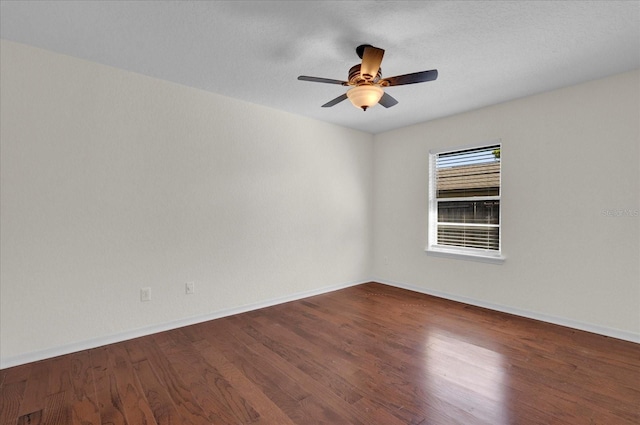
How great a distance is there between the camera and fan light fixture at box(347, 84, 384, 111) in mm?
2277

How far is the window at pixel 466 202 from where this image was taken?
3.87 meters

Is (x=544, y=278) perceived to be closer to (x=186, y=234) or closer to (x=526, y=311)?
(x=526, y=311)

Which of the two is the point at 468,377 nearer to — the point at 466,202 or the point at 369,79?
the point at 369,79

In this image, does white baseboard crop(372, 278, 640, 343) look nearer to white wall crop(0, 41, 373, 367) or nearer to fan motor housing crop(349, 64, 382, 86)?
white wall crop(0, 41, 373, 367)

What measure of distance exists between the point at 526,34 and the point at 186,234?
352 centimetres

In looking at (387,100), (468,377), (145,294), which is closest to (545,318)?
(468,377)

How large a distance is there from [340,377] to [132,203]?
246cm

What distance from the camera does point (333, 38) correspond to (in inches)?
90.2

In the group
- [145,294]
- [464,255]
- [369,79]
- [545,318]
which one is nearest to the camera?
[369,79]

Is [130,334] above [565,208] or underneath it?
underneath

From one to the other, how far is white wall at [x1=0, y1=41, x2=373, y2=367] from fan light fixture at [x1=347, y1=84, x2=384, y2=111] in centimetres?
179

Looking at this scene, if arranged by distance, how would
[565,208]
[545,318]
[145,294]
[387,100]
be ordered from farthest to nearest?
[545,318], [565,208], [145,294], [387,100]

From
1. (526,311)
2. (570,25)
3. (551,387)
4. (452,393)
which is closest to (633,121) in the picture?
(570,25)

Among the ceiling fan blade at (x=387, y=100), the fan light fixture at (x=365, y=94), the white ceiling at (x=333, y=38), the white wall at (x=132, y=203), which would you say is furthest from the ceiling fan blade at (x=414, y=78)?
the white wall at (x=132, y=203)
